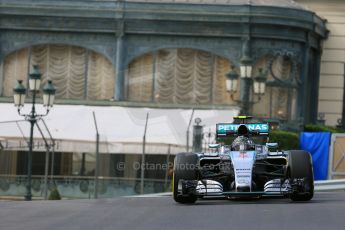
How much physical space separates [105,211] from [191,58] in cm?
2536

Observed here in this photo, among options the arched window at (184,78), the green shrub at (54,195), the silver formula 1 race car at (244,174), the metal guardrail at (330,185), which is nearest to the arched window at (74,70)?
the arched window at (184,78)

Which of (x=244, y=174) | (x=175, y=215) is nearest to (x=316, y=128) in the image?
(x=244, y=174)

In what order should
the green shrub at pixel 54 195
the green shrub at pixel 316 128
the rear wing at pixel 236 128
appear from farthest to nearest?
the green shrub at pixel 316 128 < the green shrub at pixel 54 195 < the rear wing at pixel 236 128

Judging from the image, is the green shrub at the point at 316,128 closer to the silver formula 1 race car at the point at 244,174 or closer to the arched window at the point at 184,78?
the arched window at the point at 184,78

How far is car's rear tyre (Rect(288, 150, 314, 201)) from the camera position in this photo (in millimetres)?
21031

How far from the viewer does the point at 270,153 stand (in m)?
21.8

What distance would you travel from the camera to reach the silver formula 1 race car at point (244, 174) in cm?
2100

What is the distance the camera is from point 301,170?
2105cm

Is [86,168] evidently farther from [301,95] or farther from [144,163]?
[301,95]

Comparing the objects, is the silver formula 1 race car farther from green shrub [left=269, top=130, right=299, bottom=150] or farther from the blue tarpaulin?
the blue tarpaulin

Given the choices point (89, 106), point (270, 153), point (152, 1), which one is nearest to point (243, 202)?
point (270, 153)

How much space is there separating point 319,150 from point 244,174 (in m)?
19.4

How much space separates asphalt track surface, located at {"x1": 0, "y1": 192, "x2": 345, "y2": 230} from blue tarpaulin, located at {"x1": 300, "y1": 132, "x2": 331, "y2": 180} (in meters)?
17.6

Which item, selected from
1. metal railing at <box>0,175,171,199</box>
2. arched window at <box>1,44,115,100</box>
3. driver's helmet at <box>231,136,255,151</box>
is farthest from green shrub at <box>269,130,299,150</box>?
driver's helmet at <box>231,136,255,151</box>
